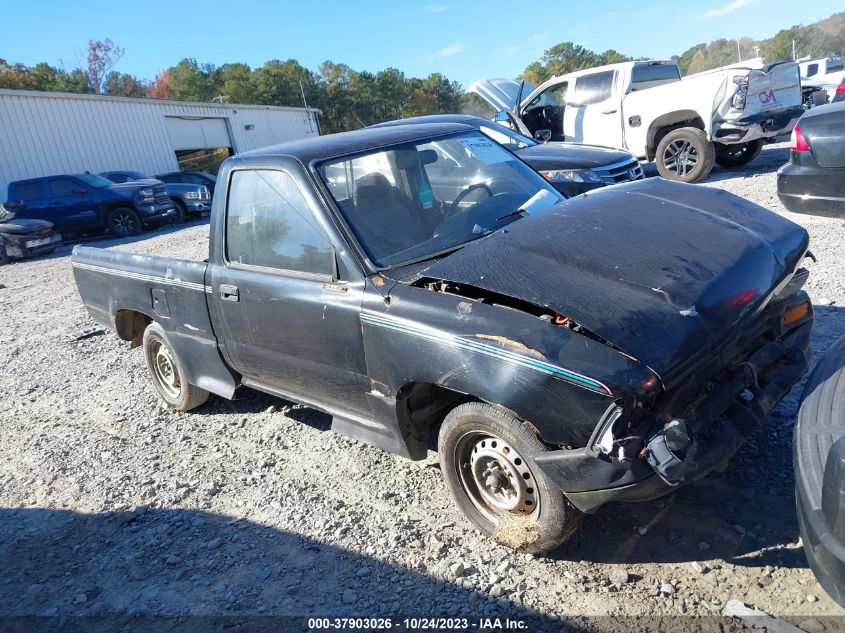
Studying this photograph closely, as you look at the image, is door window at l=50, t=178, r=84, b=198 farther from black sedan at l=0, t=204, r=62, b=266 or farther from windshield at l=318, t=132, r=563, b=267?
windshield at l=318, t=132, r=563, b=267

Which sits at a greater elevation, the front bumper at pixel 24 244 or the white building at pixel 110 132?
the white building at pixel 110 132

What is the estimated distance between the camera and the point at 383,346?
2.94m

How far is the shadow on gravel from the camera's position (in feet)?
8.89

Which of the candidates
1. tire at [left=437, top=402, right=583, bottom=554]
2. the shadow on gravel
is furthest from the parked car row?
tire at [left=437, top=402, right=583, bottom=554]

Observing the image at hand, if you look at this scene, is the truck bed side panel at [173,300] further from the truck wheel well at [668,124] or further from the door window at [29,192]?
the door window at [29,192]

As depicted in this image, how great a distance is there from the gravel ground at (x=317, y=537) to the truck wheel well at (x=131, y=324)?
61 cm

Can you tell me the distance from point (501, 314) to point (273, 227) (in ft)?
5.31

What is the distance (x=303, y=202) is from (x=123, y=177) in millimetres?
17654

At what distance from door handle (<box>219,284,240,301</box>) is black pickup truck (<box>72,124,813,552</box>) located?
1cm

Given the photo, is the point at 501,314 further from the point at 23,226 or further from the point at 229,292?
the point at 23,226

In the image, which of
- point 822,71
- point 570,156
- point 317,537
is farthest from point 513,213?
point 822,71

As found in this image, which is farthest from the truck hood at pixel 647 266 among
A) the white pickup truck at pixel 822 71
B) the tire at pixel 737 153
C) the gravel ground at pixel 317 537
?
the white pickup truck at pixel 822 71

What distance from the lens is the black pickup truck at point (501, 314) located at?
7.80 ft

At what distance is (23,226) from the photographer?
47.5 ft
